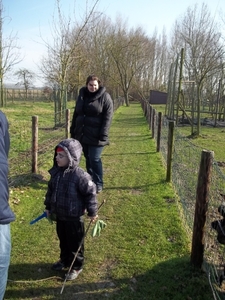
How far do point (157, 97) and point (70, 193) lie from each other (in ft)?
148

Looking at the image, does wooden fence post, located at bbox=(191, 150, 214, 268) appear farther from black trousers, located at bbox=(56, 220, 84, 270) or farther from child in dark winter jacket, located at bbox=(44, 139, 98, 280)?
black trousers, located at bbox=(56, 220, 84, 270)

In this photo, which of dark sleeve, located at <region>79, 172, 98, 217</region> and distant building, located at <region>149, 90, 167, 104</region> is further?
distant building, located at <region>149, 90, 167, 104</region>

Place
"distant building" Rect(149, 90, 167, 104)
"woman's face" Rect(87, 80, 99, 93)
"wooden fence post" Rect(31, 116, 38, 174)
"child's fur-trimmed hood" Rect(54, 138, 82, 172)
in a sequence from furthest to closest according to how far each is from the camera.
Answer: "distant building" Rect(149, 90, 167, 104) → "wooden fence post" Rect(31, 116, 38, 174) → "woman's face" Rect(87, 80, 99, 93) → "child's fur-trimmed hood" Rect(54, 138, 82, 172)

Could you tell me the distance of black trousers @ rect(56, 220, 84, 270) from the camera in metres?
3.11

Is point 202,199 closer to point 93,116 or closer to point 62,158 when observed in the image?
point 62,158

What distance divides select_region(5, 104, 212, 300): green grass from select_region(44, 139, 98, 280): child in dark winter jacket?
312 millimetres

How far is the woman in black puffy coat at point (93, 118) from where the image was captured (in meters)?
4.98

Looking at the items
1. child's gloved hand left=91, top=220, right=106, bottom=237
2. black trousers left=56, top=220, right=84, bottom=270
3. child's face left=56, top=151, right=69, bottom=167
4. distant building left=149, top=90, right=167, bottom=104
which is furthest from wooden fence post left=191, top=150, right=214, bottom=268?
distant building left=149, top=90, right=167, bottom=104

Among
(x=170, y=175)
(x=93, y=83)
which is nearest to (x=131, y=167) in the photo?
(x=170, y=175)

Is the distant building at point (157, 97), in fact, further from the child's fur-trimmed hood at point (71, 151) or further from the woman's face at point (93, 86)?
the child's fur-trimmed hood at point (71, 151)

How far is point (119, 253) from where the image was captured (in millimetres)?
3674

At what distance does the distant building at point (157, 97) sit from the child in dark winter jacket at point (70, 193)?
44.6 metres

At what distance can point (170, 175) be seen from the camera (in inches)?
253

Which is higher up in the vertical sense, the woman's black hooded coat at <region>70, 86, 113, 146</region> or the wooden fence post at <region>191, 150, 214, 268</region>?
the woman's black hooded coat at <region>70, 86, 113, 146</region>
